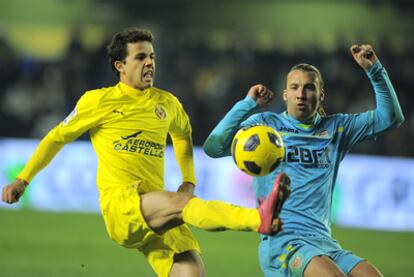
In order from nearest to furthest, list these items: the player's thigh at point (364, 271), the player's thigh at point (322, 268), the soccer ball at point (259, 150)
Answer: the player's thigh at point (322, 268)
the player's thigh at point (364, 271)
the soccer ball at point (259, 150)

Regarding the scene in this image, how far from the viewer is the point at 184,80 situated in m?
14.7

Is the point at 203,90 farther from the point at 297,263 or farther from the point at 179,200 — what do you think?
the point at 297,263

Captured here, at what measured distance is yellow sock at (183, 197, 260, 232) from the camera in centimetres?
432

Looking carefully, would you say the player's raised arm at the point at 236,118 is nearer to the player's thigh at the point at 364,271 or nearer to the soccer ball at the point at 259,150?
the soccer ball at the point at 259,150

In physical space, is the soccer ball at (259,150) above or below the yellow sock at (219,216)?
above

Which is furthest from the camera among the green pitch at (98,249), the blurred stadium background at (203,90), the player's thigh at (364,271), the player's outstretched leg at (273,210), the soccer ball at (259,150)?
the blurred stadium background at (203,90)

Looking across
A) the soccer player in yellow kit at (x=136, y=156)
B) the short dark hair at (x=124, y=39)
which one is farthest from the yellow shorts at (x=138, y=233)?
the short dark hair at (x=124, y=39)

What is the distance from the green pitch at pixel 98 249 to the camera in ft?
26.1

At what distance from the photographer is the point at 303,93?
5004 mm

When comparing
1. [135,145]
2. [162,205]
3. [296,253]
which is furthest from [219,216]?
[135,145]

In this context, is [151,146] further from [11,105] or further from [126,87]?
[11,105]

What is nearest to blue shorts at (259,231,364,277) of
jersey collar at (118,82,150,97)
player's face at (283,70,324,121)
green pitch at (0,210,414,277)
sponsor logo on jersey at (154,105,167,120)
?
player's face at (283,70,324,121)

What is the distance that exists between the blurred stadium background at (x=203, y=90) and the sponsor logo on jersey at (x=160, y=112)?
2.75m

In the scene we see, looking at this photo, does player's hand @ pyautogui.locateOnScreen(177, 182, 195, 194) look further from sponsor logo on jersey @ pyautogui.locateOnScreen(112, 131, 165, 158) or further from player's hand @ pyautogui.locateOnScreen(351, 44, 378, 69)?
player's hand @ pyautogui.locateOnScreen(351, 44, 378, 69)
